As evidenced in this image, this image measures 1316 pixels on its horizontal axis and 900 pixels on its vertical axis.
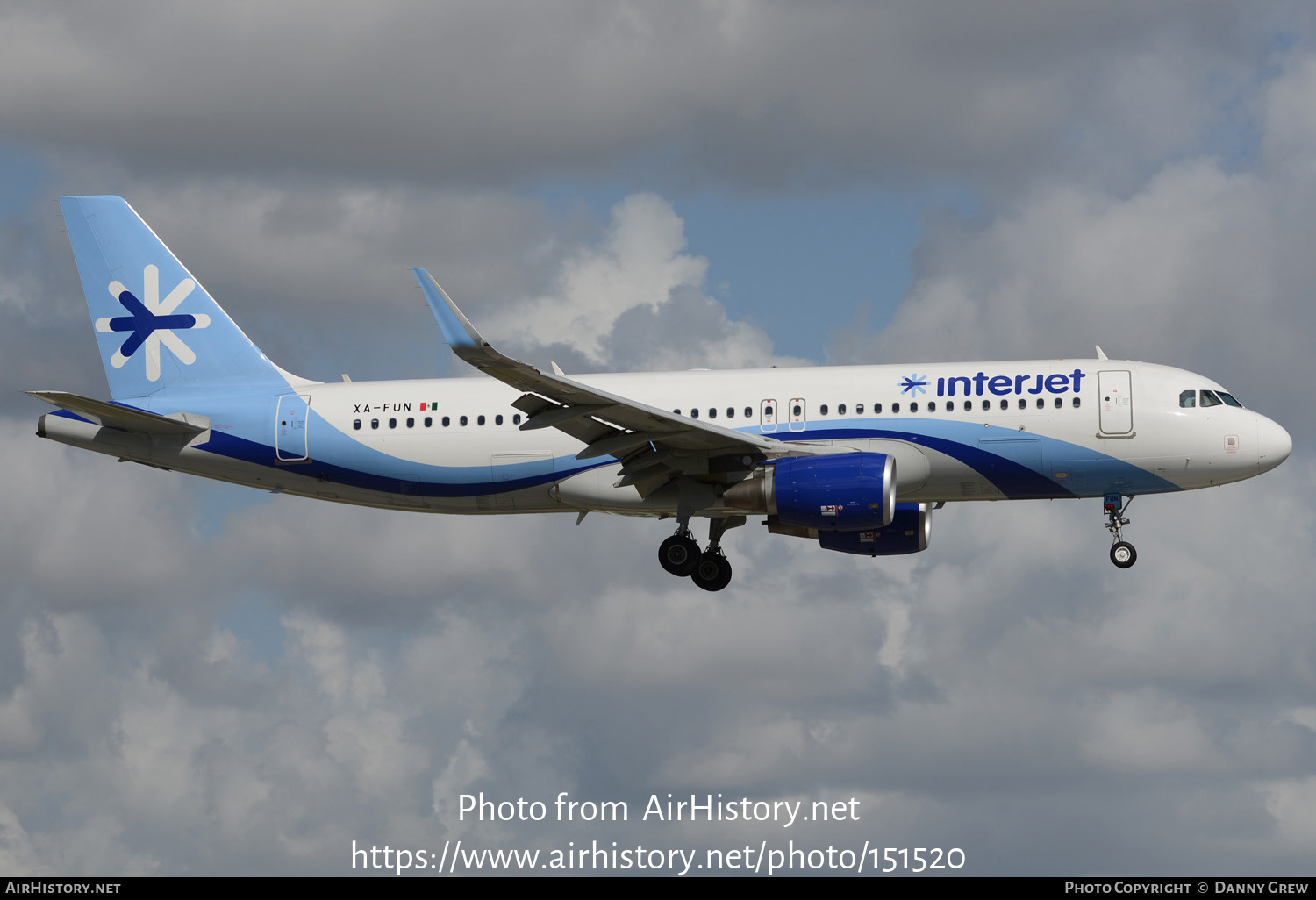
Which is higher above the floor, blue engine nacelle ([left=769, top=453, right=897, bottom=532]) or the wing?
the wing

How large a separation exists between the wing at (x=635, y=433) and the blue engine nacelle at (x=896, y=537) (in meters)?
6.09

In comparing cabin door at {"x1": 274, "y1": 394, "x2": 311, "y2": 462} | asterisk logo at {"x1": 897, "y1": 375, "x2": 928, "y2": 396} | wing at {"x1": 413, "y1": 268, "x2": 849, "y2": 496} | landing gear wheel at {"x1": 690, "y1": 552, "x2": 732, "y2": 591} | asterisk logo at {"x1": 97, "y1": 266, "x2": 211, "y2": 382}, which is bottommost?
landing gear wheel at {"x1": 690, "y1": 552, "x2": 732, "y2": 591}

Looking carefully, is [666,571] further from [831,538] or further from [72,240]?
[72,240]

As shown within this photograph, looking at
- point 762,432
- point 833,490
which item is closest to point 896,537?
point 762,432

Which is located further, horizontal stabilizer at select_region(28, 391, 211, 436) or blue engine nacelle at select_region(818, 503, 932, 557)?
blue engine nacelle at select_region(818, 503, 932, 557)

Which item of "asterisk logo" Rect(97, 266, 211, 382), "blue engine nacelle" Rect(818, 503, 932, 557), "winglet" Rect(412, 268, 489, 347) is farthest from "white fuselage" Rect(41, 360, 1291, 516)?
"winglet" Rect(412, 268, 489, 347)

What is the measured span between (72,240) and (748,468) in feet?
76.2

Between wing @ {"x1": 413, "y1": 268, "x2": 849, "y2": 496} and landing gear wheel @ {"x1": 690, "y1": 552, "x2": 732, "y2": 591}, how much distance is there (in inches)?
142

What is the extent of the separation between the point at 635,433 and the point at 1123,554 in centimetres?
1320

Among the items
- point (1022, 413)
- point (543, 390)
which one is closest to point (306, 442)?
point (543, 390)

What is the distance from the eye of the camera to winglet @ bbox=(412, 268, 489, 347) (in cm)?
→ 3394

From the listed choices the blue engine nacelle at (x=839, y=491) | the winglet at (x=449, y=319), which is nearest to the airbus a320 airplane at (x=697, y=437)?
the blue engine nacelle at (x=839, y=491)

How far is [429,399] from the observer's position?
150ft

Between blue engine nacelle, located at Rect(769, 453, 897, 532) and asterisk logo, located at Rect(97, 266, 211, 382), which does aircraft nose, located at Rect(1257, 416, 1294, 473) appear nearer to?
blue engine nacelle, located at Rect(769, 453, 897, 532)
